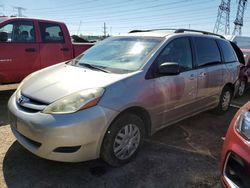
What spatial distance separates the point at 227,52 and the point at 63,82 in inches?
145

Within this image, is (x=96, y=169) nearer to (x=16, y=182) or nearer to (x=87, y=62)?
(x=16, y=182)

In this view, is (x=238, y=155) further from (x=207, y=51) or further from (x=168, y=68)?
(x=207, y=51)

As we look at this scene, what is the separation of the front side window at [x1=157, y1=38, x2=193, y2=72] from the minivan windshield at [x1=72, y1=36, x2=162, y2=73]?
18 centimetres

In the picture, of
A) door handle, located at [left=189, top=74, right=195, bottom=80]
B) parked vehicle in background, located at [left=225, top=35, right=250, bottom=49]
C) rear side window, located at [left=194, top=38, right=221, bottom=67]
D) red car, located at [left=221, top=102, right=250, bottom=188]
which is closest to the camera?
red car, located at [left=221, top=102, right=250, bottom=188]

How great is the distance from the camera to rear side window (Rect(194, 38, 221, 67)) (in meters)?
4.37

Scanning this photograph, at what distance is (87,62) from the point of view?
153 inches

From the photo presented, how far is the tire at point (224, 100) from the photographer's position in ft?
17.5

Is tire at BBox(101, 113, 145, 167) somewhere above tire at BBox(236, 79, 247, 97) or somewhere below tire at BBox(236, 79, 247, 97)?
above

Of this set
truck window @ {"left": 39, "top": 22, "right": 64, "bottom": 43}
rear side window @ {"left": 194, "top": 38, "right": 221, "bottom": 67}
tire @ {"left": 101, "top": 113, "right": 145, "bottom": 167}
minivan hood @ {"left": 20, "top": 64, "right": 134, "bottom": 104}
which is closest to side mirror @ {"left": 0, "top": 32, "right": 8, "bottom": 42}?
truck window @ {"left": 39, "top": 22, "right": 64, "bottom": 43}

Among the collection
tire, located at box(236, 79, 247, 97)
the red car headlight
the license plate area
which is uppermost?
the red car headlight

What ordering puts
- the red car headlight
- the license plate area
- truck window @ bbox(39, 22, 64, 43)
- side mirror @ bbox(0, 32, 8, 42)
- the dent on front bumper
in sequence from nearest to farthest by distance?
the red car headlight → the dent on front bumper → the license plate area → side mirror @ bbox(0, 32, 8, 42) → truck window @ bbox(39, 22, 64, 43)

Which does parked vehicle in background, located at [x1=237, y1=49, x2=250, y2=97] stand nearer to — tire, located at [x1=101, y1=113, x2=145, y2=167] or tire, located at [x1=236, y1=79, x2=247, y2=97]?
tire, located at [x1=236, y1=79, x2=247, y2=97]

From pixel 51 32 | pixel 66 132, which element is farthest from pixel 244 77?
pixel 66 132

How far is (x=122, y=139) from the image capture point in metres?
3.13
